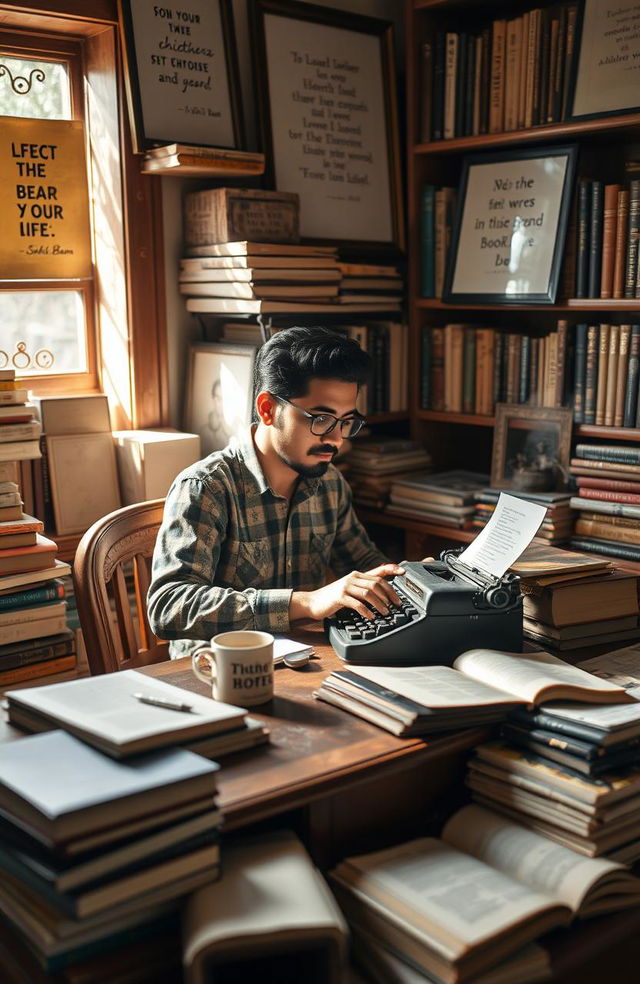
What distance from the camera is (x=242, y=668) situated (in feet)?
4.76

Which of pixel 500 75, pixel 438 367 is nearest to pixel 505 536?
pixel 438 367

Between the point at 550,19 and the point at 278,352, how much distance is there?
135 centimetres

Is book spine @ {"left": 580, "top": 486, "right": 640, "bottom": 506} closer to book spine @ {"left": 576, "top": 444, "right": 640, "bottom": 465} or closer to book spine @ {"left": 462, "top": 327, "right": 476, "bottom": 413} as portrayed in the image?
book spine @ {"left": 576, "top": 444, "right": 640, "bottom": 465}

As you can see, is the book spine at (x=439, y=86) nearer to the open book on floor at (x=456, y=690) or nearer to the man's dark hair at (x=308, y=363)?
the man's dark hair at (x=308, y=363)

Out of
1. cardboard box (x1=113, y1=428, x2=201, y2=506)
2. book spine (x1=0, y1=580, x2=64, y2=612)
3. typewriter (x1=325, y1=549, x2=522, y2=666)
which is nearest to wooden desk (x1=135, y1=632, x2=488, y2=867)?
typewriter (x1=325, y1=549, x2=522, y2=666)

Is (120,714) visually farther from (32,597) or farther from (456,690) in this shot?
(32,597)

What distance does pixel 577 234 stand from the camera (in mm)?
2652

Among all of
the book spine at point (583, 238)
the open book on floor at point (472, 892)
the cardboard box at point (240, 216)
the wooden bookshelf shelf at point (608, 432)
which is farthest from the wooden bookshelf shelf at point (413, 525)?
the open book on floor at point (472, 892)

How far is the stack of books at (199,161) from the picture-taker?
2488 mm

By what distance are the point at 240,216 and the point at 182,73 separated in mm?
420

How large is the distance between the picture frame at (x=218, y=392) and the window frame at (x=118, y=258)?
87 mm

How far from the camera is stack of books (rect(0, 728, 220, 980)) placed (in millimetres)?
1040

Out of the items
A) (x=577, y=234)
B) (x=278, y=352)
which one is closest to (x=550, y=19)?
(x=577, y=234)

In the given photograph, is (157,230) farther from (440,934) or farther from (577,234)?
(440,934)
